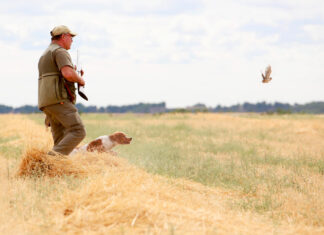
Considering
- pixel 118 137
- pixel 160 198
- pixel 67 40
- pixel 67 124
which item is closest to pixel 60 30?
pixel 67 40

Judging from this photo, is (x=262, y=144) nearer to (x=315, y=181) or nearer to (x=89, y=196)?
(x=315, y=181)

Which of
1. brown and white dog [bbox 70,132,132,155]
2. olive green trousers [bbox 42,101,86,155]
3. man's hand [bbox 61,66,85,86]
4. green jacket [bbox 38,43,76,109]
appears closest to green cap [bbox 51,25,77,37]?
green jacket [bbox 38,43,76,109]

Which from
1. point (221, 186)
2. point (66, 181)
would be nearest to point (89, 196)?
point (66, 181)

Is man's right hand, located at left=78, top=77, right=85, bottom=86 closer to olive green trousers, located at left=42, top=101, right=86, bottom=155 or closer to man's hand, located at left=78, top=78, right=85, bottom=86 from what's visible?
man's hand, located at left=78, top=78, right=85, bottom=86

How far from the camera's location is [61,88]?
6.85 metres

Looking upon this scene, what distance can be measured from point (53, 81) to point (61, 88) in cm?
15

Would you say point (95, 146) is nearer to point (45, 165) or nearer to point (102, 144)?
point (102, 144)

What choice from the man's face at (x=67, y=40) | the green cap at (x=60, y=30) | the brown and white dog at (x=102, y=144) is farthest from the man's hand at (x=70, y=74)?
the brown and white dog at (x=102, y=144)

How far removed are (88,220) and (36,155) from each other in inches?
109

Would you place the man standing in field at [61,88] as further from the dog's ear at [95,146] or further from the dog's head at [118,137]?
the dog's head at [118,137]

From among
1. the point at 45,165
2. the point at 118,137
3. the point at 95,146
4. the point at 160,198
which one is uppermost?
the point at 118,137

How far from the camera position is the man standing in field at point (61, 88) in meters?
6.77

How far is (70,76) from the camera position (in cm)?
668

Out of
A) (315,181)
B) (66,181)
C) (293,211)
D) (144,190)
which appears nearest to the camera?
(144,190)
